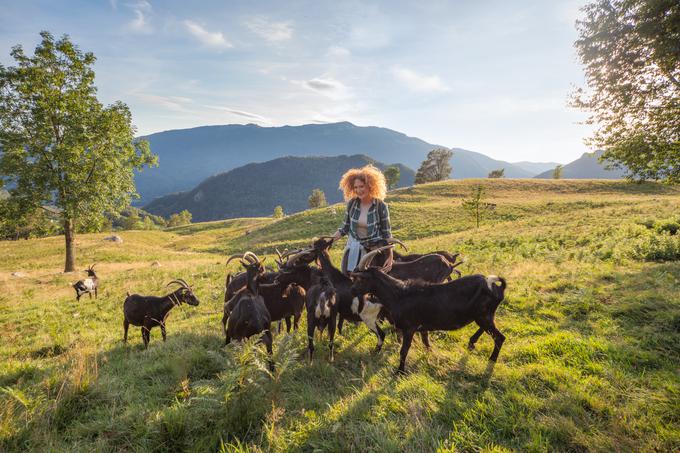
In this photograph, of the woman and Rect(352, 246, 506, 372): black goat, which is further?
the woman

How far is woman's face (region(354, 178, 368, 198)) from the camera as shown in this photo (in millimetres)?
6881

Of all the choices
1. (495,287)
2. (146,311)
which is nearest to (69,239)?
(146,311)

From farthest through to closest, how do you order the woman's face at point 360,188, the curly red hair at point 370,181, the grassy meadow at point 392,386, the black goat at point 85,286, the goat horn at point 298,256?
the black goat at point 85,286 → the goat horn at point 298,256 → the curly red hair at point 370,181 → the woman's face at point 360,188 → the grassy meadow at point 392,386

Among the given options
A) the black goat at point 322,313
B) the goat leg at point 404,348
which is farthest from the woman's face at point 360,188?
the goat leg at point 404,348

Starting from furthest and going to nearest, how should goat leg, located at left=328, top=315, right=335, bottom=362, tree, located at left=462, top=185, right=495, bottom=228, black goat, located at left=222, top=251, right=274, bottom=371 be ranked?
tree, located at left=462, top=185, right=495, bottom=228 → goat leg, located at left=328, top=315, right=335, bottom=362 → black goat, located at left=222, top=251, right=274, bottom=371

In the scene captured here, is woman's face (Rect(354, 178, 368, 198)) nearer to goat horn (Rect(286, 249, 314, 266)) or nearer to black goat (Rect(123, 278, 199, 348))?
goat horn (Rect(286, 249, 314, 266))

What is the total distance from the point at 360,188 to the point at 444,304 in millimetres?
3148

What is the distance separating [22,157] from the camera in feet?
66.2

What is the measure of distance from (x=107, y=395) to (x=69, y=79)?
27.5m

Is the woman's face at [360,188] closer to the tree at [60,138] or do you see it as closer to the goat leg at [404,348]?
the goat leg at [404,348]

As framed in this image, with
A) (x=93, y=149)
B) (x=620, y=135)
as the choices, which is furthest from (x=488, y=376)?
(x=93, y=149)

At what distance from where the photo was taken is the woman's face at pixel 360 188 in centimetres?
688

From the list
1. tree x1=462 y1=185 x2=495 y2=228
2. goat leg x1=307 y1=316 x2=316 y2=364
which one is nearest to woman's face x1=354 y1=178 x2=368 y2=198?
goat leg x1=307 y1=316 x2=316 y2=364

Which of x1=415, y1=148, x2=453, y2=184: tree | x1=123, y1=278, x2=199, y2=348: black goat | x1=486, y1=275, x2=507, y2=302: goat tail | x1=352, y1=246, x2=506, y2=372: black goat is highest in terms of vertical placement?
x1=415, y1=148, x2=453, y2=184: tree
